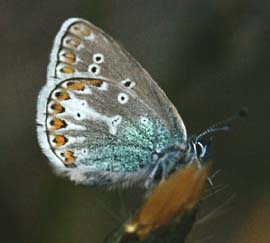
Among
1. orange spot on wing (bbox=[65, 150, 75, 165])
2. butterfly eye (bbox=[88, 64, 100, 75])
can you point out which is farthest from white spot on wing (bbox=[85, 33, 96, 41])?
orange spot on wing (bbox=[65, 150, 75, 165])

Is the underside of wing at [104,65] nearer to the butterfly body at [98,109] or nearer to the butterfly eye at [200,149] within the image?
the butterfly body at [98,109]

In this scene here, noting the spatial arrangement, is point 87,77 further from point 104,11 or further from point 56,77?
point 104,11

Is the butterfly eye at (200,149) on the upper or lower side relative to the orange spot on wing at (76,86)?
lower

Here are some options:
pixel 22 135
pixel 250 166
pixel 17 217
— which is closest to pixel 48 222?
pixel 17 217

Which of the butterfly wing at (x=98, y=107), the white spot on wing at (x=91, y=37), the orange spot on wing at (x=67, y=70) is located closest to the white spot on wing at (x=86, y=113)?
the butterfly wing at (x=98, y=107)

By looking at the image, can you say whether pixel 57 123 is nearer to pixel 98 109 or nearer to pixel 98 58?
pixel 98 109

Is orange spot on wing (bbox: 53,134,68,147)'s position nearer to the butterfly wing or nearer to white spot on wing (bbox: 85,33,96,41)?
the butterfly wing

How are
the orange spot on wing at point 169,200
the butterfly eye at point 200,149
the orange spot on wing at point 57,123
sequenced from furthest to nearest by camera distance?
the orange spot on wing at point 57,123
the butterfly eye at point 200,149
the orange spot on wing at point 169,200

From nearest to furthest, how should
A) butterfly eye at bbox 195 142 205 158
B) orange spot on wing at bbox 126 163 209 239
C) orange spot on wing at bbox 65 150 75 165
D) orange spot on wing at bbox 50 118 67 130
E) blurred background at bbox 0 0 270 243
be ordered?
orange spot on wing at bbox 126 163 209 239, butterfly eye at bbox 195 142 205 158, orange spot on wing at bbox 65 150 75 165, orange spot on wing at bbox 50 118 67 130, blurred background at bbox 0 0 270 243

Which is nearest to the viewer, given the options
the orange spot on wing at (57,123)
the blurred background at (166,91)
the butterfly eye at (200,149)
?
the butterfly eye at (200,149)
